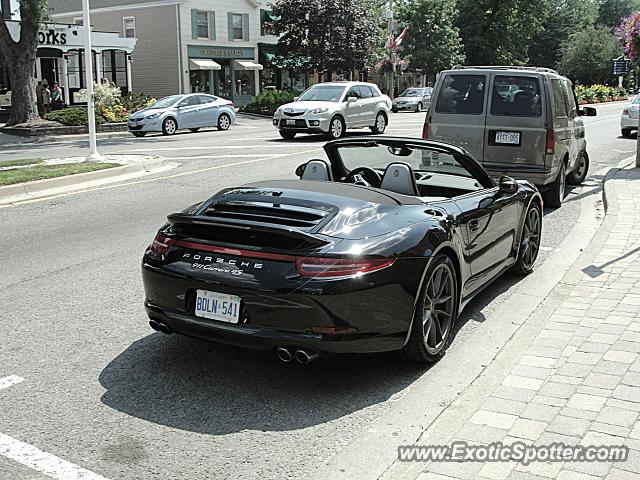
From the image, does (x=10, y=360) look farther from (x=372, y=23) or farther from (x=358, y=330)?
(x=372, y=23)

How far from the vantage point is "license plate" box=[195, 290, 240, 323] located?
444 cm

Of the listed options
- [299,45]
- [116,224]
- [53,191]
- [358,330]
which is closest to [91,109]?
[53,191]

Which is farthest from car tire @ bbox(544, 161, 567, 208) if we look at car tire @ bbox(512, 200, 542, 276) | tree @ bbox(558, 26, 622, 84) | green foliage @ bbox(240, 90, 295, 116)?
tree @ bbox(558, 26, 622, 84)

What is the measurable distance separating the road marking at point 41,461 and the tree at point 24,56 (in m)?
24.7

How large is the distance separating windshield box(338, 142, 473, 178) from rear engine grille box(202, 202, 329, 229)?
1599mm

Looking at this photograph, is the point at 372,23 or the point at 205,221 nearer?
the point at 205,221

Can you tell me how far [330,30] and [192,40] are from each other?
26.9 ft

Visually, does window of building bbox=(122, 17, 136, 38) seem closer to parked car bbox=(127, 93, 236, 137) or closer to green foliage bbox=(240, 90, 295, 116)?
green foliage bbox=(240, 90, 295, 116)

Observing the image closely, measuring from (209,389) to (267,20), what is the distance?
154ft

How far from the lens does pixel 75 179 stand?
45.6ft

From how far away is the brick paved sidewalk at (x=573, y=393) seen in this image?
3559 millimetres

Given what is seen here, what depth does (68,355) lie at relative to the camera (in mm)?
5117

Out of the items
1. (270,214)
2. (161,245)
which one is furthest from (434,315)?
(161,245)

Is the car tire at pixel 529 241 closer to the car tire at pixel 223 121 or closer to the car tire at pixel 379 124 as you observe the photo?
the car tire at pixel 379 124
